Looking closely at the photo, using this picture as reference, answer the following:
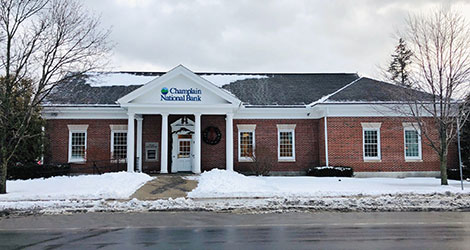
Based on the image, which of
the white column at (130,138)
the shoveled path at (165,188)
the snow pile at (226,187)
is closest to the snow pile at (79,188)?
the shoveled path at (165,188)

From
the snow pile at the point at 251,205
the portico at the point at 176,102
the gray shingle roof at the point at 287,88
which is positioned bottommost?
the snow pile at the point at 251,205

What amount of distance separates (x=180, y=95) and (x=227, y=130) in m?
3.31

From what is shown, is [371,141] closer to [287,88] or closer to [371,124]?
[371,124]

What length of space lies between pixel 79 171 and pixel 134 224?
46.6 ft

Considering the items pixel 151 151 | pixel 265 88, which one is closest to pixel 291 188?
pixel 151 151

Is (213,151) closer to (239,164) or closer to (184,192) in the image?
(239,164)

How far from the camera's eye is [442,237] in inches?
290

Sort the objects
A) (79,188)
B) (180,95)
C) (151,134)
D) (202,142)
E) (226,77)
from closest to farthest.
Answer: (79,188) < (180,95) < (151,134) < (202,142) < (226,77)

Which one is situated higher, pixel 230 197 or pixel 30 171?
pixel 30 171

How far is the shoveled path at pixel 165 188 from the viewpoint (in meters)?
13.7

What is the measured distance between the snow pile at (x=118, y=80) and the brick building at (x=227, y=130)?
107 cm

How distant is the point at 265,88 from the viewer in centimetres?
2478

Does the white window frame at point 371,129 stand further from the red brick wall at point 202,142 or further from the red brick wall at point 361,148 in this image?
the red brick wall at point 202,142

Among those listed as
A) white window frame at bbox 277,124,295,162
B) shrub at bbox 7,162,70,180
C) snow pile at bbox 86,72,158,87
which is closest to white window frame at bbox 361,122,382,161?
white window frame at bbox 277,124,295,162
